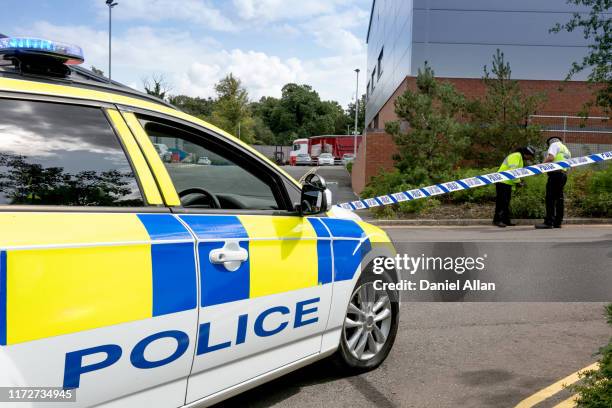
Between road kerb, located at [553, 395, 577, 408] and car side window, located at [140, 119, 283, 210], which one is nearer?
car side window, located at [140, 119, 283, 210]

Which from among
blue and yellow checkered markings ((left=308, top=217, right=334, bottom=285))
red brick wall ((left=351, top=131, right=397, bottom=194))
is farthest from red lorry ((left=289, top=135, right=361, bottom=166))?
blue and yellow checkered markings ((left=308, top=217, right=334, bottom=285))

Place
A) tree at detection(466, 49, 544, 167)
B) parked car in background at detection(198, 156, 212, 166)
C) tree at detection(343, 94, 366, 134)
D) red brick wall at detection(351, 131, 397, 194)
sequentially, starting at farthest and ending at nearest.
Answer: tree at detection(343, 94, 366, 134) → red brick wall at detection(351, 131, 397, 194) → tree at detection(466, 49, 544, 167) → parked car in background at detection(198, 156, 212, 166)

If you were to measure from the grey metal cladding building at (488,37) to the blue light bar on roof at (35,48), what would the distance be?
18506 millimetres

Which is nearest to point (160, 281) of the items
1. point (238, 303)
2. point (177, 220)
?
point (177, 220)

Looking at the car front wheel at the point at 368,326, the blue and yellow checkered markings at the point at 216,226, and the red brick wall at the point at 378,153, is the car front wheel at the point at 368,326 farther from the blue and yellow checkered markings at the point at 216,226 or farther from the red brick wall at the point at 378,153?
the red brick wall at the point at 378,153

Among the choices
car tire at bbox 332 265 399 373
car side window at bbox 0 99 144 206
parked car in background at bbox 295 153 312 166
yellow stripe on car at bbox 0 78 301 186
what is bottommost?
car tire at bbox 332 265 399 373

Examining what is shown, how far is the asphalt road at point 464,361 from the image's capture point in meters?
3.51

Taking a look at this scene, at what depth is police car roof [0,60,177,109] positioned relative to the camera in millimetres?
2326

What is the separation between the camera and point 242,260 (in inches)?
109

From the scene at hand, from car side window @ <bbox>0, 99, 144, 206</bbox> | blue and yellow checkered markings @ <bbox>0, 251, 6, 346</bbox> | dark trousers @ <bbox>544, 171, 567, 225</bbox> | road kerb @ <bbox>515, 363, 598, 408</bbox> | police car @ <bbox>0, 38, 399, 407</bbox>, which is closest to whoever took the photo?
blue and yellow checkered markings @ <bbox>0, 251, 6, 346</bbox>

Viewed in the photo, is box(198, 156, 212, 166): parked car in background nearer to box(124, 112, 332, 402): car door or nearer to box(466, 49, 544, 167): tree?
box(124, 112, 332, 402): car door

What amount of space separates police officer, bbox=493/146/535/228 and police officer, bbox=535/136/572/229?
0.44 meters

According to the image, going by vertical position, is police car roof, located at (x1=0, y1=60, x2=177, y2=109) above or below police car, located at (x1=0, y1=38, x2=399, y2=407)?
above

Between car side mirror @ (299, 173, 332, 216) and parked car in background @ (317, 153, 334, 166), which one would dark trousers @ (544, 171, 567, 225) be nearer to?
car side mirror @ (299, 173, 332, 216)
